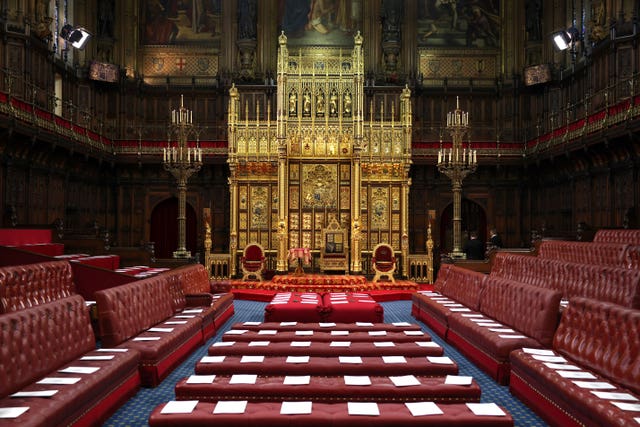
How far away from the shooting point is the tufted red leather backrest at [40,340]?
4230mm

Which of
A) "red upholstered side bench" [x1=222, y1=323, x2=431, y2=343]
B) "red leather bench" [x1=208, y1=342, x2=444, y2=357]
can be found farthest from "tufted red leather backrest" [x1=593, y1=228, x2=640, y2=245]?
"red leather bench" [x1=208, y1=342, x2=444, y2=357]

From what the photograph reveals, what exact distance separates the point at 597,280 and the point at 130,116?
16766 mm

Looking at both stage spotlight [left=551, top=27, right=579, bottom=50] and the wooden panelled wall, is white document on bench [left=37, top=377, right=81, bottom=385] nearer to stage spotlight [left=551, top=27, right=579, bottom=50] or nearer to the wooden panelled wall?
the wooden panelled wall

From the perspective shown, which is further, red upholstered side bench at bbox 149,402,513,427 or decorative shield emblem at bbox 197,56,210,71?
decorative shield emblem at bbox 197,56,210,71

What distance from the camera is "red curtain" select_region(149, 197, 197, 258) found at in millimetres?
19812

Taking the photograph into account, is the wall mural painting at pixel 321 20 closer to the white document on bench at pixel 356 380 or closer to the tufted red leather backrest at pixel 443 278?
the tufted red leather backrest at pixel 443 278

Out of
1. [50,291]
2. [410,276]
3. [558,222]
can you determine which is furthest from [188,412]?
[558,222]

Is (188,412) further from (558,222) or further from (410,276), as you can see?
(558,222)

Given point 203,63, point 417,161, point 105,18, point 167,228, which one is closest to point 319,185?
point 417,161

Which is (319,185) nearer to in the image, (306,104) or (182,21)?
(306,104)

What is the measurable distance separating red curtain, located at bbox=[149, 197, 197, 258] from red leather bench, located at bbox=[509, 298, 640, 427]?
51.3 feet

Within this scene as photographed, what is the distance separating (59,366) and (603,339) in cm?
474

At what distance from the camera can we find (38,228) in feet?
39.3

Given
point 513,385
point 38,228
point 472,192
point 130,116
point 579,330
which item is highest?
point 130,116
